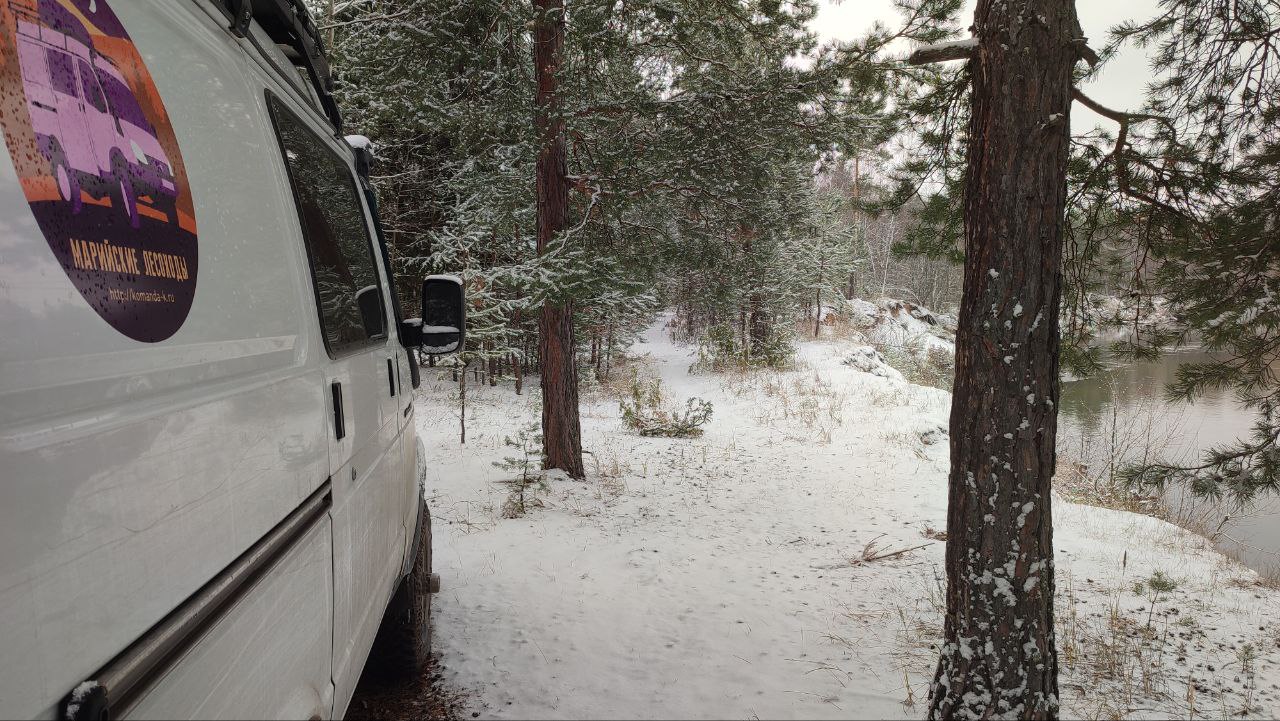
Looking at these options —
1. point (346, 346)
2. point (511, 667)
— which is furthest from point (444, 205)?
point (346, 346)

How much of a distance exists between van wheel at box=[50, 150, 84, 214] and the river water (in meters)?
5.35

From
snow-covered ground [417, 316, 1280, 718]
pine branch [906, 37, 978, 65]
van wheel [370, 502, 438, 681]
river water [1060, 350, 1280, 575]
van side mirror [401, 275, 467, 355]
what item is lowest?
river water [1060, 350, 1280, 575]

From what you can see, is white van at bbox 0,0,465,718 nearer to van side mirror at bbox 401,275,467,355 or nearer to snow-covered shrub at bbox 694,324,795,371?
van side mirror at bbox 401,275,467,355

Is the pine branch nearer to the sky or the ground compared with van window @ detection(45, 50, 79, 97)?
nearer to the sky

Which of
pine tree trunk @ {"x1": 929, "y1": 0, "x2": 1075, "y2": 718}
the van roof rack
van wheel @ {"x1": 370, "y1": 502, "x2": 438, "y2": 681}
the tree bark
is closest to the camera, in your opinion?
the van roof rack

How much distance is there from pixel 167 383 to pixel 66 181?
30cm

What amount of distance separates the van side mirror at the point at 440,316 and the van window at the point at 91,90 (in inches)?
80.0

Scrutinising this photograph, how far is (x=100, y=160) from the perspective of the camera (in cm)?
90

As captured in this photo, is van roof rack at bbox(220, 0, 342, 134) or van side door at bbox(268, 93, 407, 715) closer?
van roof rack at bbox(220, 0, 342, 134)

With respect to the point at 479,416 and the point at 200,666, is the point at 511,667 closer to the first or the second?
the point at 200,666

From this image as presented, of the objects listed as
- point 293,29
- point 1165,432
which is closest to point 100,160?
point 293,29

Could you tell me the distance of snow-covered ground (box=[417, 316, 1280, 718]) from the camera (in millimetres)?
3443

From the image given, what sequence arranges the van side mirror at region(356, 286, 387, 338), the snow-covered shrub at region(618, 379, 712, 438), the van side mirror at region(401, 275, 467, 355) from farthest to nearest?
the snow-covered shrub at region(618, 379, 712, 438) → the van side mirror at region(401, 275, 467, 355) → the van side mirror at region(356, 286, 387, 338)

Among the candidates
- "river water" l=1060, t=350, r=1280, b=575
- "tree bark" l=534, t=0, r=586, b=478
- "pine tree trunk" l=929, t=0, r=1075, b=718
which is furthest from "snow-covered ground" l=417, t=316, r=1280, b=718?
"river water" l=1060, t=350, r=1280, b=575
